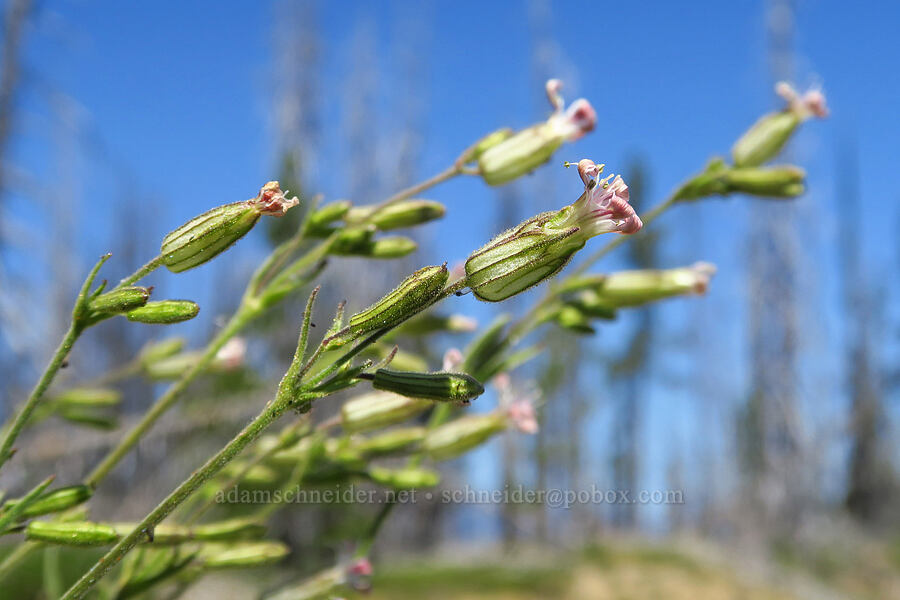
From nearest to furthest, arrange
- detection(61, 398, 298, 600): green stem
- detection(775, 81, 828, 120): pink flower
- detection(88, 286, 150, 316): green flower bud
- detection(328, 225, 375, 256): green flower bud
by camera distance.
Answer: detection(61, 398, 298, 600): green stem < detection(88, 286, 150, 316): green flower bud < detection(328, 225, 375, 256): green flower bud < detection(775, 81, 828, 120): pink flower

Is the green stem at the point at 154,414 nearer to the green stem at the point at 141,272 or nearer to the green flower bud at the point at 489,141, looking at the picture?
the green stem at the point at 141,272

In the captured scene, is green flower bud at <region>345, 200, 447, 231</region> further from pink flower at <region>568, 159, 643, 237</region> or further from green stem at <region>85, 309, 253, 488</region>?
pink flower at <region>568, 159, 643, 237</region>

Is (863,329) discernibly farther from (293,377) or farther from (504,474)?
(293,377)

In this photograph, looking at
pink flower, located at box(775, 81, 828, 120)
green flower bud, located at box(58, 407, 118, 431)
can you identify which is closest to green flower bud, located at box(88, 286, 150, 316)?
green flower bud, located at box(58, 407, 118, 431)

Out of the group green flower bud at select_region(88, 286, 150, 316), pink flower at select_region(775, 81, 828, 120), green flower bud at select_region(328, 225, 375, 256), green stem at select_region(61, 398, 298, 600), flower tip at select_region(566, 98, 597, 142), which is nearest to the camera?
green stem at select_region(61, 398, 298, 600)

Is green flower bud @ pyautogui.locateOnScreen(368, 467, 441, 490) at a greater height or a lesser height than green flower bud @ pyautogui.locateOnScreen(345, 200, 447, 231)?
lesser

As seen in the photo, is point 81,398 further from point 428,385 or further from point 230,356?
point 428,385

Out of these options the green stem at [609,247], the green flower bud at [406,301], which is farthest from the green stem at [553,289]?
the green flower bud at [406,301]
